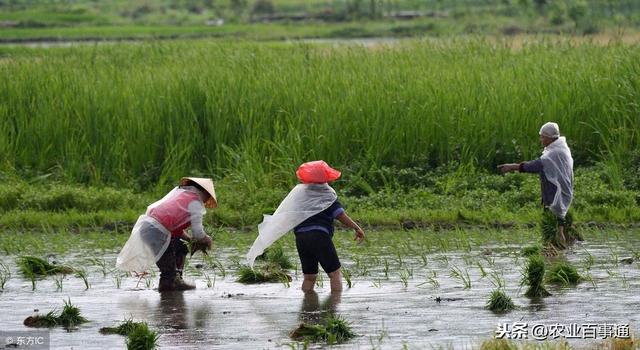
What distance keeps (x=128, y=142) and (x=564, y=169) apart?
20.9 ft

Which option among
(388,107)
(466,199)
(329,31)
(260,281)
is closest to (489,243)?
(466,199)

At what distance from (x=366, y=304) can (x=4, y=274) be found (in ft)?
11.7

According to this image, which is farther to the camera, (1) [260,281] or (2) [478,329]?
(1) [260,281]

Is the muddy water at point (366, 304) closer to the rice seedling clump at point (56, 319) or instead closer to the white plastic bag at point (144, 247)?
the rice seedling clump at point (56, 319)

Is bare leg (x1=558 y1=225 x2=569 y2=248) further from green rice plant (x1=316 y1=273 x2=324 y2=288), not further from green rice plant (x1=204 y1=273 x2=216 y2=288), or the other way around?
green rice plant (x1=204 y1=273 x2=216 y2=288)

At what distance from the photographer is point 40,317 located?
28.3 ft

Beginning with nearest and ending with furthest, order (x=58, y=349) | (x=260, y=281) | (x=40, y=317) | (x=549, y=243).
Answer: (x=58, y=349) < (x=40, y=317) < (x=260, y=281) < (x=549, y=243)

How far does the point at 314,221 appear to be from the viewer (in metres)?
9.80

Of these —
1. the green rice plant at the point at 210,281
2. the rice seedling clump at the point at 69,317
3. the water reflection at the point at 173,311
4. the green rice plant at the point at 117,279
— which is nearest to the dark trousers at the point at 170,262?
the water reflection at the point at 173,311

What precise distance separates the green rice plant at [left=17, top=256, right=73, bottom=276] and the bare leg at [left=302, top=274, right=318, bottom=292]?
2.31 meters

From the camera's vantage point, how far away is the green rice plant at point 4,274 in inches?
404

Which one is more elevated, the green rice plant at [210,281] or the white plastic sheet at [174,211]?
the white plastic sheet at [174,211]

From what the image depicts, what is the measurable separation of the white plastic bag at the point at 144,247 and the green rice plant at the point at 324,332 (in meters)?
2.21

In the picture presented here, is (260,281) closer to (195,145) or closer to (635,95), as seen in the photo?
(195,145)
